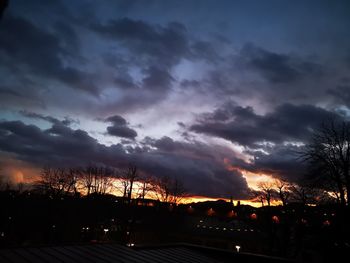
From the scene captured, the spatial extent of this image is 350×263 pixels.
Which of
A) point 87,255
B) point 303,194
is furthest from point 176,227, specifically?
point 87,255

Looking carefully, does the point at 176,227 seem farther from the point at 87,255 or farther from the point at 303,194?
the point at 87,255

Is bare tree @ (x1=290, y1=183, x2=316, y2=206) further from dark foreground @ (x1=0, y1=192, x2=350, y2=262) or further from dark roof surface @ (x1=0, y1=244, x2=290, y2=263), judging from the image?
dark roof surface @ (x1=0, y1=244, x2=290, y2=263)

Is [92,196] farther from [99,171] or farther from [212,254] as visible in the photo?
[212,254]

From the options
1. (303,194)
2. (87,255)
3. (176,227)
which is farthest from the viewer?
(176,227)

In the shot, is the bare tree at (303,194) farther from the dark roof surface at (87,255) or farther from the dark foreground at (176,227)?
the dark roof surface at (87,255)

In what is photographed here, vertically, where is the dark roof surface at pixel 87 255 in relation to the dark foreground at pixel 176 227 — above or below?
above

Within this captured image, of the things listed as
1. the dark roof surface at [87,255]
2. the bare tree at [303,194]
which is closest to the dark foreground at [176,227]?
the bare tree at [303,194]

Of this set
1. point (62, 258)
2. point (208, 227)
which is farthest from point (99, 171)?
point (62, 258)

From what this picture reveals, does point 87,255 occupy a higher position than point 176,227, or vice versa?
point 87,255

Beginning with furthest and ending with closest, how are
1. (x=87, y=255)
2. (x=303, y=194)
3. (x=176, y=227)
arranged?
(x=176, y=227) → (x=303, y=194) → (x=87, y=255)

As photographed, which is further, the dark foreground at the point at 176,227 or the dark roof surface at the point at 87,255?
the dark foreground at the point at 176,227

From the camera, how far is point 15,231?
39.3 meters

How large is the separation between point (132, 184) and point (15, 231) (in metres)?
23.6

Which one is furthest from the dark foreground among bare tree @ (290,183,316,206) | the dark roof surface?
the dark roof surface
